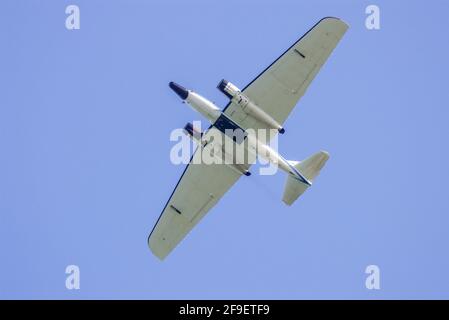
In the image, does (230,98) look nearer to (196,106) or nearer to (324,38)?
(196,106)

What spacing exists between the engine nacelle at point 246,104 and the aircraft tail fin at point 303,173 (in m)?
2.45

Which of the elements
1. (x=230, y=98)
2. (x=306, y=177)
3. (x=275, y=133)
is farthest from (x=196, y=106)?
Answer: (x=306, y=177)

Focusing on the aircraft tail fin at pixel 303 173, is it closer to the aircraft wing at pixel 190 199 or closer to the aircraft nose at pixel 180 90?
the aircraft wing at pixel 190 199

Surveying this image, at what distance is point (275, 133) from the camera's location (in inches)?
1868

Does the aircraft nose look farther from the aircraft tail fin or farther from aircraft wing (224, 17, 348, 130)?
the aircraft tail fin

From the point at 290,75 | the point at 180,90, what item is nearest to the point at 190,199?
the point at 180,90

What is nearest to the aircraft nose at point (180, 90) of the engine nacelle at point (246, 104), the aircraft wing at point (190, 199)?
the engine nacelle at point (246, 104)

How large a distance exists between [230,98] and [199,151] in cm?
424

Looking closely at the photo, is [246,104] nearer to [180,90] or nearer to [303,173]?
[180,90]

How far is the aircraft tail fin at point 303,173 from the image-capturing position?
155 feet

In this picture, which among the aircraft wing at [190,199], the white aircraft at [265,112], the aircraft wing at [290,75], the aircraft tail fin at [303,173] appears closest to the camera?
the aircraft wing at [290,75]

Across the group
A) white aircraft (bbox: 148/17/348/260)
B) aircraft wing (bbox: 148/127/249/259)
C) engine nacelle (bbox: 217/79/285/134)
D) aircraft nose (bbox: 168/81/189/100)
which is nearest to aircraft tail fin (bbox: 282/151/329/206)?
white aircraft (bbox: 148/17/348/260)

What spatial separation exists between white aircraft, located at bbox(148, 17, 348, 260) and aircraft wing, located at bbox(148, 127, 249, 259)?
6cm

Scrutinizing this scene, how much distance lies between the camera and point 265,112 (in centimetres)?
4703
